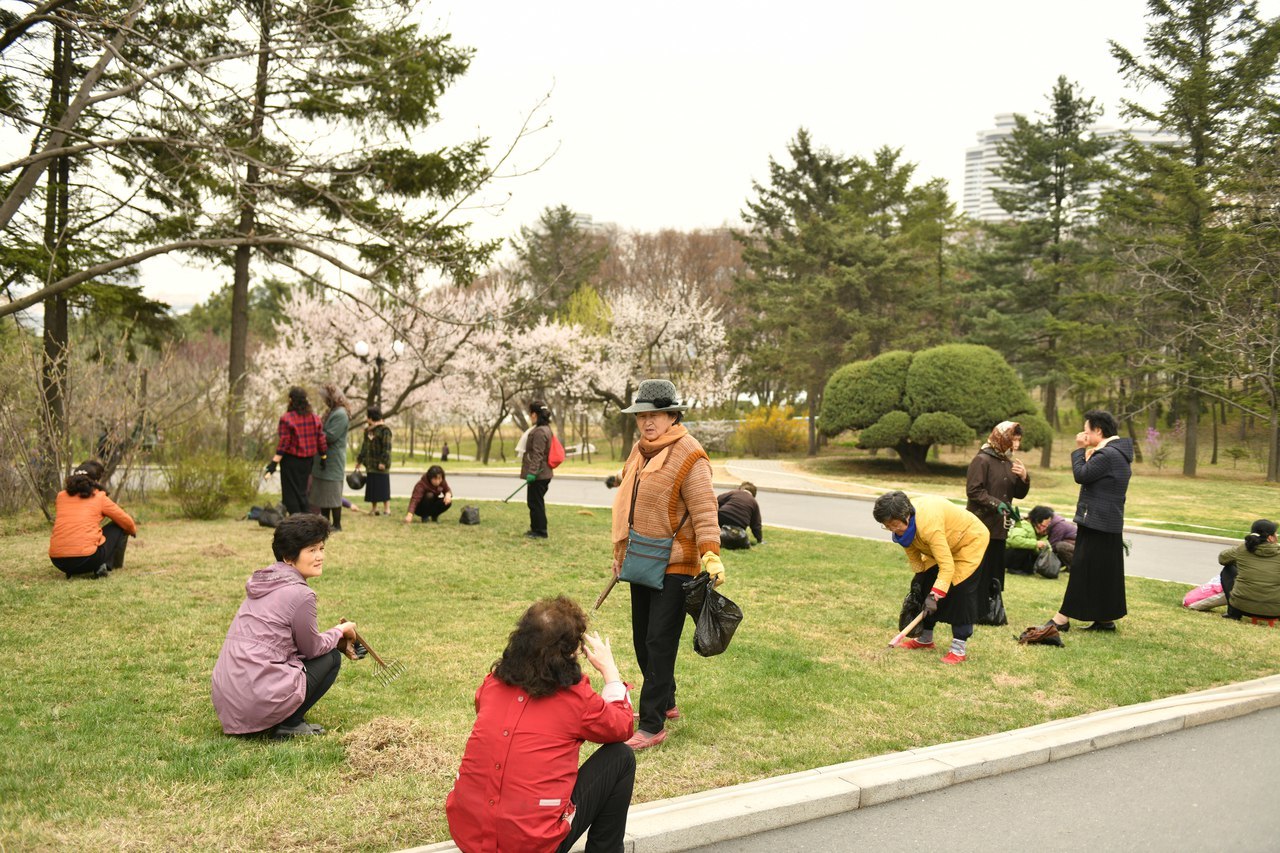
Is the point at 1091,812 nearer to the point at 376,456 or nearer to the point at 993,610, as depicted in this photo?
the point at 993,610

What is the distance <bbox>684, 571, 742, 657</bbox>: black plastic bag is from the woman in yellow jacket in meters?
2.08

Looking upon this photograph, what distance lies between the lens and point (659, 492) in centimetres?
500

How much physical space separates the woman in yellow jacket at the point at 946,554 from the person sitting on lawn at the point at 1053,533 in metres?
4.71

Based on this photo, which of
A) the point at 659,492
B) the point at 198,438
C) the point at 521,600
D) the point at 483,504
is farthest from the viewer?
the point at 483,504

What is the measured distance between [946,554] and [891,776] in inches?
95.0

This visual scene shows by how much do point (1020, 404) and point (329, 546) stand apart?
759 inches

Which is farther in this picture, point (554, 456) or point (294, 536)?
point (554, 456)

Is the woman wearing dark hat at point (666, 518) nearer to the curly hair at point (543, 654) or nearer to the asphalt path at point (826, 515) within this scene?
the curly hair at point (543, 654)

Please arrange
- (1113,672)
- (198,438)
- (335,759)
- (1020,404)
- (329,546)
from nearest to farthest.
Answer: (335,759), (1113,672), (329,546), (198,438), (1020,404)

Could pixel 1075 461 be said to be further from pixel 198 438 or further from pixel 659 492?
pixel 198 438

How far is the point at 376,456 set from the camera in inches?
539

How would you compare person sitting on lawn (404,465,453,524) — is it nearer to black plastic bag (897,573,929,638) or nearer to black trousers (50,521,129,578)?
black trousers (50,521,129,578)

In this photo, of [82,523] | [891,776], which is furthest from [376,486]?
[891,776]

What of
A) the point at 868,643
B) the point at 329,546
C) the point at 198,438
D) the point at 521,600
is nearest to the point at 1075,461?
the point at 868,643
